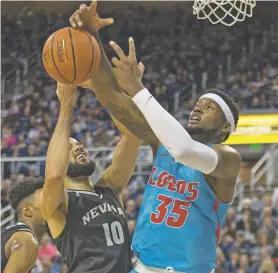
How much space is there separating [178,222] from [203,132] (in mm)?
472

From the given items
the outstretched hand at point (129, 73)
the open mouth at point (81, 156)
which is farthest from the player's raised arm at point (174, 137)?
the open mouth at point (81, 156)

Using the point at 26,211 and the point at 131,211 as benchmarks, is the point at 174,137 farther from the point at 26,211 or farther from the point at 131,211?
the point at 131,211

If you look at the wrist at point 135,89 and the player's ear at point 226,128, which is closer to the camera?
the wrist at point 135,89

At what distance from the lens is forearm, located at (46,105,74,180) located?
406 cm

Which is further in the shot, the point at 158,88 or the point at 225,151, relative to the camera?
the point at 158,88

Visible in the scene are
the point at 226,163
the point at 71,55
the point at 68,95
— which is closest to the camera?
the point at 226,163

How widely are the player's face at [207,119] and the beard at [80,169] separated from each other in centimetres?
77

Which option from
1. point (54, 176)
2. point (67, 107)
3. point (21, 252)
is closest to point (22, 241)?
point (21, 252)

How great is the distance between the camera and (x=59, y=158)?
4.09 metres

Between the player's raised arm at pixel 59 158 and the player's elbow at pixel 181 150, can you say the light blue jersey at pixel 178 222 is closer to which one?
the player's elbow at pixel 181 150

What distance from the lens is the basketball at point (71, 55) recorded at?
151 inches

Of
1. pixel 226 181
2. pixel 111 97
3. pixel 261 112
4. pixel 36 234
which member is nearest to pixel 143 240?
pixel 226 181

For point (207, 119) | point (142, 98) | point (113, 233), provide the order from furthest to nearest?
point (113, 233) → point (207, 119) → point (142, 98)

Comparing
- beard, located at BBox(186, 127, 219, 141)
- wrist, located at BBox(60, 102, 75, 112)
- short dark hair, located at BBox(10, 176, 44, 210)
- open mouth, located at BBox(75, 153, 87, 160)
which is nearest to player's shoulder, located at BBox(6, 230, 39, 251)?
short dark hair, located at BBox(10, 176, 44, 210)
